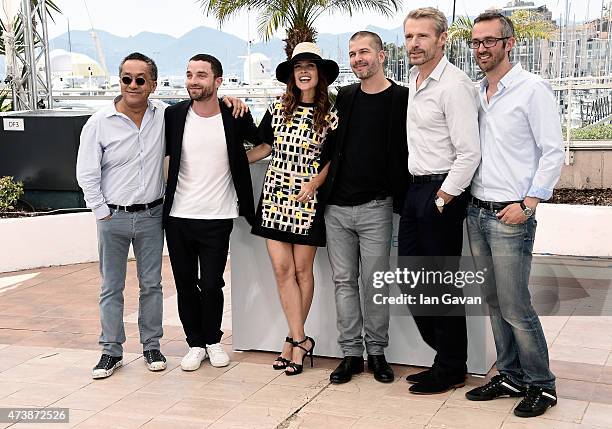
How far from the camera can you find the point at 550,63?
10984 mm

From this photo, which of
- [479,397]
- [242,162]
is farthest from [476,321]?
[242,162]

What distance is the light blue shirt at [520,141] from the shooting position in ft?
12.1

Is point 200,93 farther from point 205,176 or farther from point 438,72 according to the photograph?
point 438,72

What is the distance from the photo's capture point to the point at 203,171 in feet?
15.2

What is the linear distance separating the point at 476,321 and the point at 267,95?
21.0ft

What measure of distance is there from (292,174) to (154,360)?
1355 millimetres

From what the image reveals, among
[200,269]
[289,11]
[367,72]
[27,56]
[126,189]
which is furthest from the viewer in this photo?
[289,11]

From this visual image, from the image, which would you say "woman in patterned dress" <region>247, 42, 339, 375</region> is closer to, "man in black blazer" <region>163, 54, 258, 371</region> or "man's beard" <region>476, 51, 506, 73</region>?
"man in black blazer" <region>163, 54, 258, 371</region>

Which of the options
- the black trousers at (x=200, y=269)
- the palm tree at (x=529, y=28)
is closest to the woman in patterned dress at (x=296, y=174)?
the black trousers at (x=200, y=269)

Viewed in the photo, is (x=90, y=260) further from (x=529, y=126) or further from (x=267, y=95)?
(x=529, y=126)

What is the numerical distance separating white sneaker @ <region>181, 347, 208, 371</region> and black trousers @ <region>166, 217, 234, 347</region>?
34mm

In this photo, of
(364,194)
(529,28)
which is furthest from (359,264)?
(529,28)

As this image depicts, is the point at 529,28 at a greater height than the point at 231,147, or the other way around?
the point at 529,28

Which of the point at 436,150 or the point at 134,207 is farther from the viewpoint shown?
the point at 134,207
